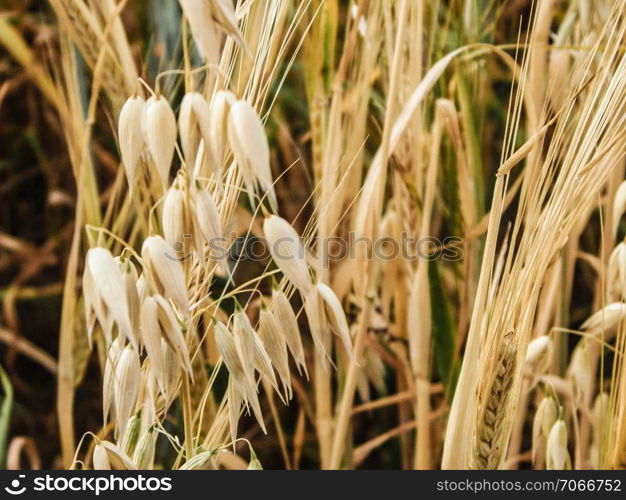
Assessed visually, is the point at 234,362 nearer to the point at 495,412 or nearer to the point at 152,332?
the point at 152,332

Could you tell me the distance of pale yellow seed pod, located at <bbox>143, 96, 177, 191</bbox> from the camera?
0.35 meters

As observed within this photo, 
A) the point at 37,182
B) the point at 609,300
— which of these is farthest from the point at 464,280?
the point at 37,182

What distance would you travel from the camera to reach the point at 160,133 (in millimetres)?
347

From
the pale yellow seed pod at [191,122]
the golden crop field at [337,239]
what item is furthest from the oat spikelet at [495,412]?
the pale yellow seed pod at [191,122]

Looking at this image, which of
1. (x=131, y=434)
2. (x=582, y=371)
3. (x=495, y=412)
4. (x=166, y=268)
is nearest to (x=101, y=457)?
(x=131, y=434)

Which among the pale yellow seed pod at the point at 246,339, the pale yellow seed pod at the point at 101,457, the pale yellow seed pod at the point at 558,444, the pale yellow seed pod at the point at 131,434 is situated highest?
the pale yellow seed pod at the point at 246,339

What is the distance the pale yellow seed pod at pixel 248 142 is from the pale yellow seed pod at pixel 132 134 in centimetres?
5

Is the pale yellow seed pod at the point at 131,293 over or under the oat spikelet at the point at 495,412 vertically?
over

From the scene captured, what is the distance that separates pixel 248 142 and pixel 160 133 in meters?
0.04

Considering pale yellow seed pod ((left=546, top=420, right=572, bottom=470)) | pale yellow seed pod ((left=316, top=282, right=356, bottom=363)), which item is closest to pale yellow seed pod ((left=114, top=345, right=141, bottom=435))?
pale yellow seed pod ((left=316, top=282, right=356, bottom=363))

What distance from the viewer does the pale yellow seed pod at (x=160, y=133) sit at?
35 centimetres

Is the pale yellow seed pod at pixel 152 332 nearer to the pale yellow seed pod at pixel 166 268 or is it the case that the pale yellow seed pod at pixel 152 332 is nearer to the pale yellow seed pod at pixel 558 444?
the pale yellow seed pod at pixel 166 268

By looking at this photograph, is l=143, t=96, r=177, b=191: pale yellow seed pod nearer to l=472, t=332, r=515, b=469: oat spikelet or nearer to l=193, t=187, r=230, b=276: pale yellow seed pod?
l=193, t=187, r=230, b=276: pale yellow seed pod

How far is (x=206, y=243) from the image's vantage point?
1.24ft
